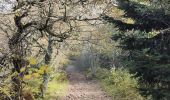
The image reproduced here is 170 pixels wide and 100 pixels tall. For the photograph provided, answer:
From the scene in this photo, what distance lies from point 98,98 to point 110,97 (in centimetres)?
77

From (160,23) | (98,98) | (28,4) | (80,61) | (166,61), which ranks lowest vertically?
(80,61)

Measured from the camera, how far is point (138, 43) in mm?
15805

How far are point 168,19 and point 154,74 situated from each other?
91.3 inches

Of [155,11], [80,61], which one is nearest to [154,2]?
[155,11]

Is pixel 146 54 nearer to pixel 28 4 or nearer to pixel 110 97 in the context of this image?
pixel 28 4

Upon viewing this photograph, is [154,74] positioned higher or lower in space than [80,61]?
higher

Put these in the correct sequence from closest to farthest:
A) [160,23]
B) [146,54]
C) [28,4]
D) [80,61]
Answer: [28,4], [146,54], [160,23], [80,61]

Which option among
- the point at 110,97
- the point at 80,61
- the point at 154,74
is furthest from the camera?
the point at 80,61

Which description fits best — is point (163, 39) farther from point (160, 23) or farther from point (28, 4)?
point (28, 4)

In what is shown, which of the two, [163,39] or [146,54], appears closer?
[146,54]

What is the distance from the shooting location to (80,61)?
6812 cm

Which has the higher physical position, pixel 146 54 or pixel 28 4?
pixel 28 4

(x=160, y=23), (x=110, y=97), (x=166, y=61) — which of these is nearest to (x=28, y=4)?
(x=166, y=61)

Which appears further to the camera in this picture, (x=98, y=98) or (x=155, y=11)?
(x=98, y=98)
